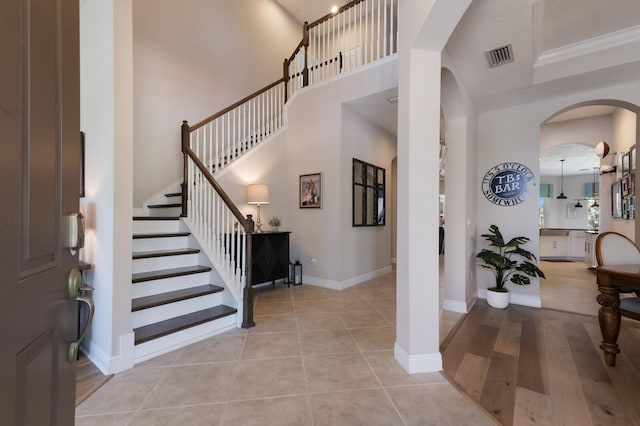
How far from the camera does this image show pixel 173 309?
8.89 ft

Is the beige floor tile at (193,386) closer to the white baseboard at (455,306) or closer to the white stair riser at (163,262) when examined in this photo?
the white stair riser at (163,262)

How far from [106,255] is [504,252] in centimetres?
457

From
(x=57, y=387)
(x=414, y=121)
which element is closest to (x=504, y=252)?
(x=414, y=121)

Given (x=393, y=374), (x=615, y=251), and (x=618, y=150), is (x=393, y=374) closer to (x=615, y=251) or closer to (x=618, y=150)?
(x=615, y=251)

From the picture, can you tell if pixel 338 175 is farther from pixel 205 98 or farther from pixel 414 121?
pixel 205 98

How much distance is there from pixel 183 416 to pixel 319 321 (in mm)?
1693

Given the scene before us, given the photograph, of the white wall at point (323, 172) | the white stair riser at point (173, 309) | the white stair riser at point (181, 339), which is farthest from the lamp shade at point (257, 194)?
the white stair riser at point (181, 339)

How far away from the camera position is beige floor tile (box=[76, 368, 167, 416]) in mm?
1726

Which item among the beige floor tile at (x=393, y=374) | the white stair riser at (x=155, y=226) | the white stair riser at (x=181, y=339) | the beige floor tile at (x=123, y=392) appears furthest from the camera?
the white stair riser at (x=155, y=226)

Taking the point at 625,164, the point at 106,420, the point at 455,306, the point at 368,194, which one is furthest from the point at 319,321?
the point at 625,164

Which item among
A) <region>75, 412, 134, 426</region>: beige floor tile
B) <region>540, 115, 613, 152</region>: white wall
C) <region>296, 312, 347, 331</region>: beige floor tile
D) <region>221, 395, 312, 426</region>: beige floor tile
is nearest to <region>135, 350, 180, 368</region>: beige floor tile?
<region>75, 412, 134, 426</region>: beige floor tile

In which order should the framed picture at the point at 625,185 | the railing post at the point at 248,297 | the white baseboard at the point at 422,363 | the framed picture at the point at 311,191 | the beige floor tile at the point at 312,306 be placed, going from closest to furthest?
1. the white baseboard at the point at 422,363
2. the railing post at the point at 248,297
3. the beige floor tile at the point at 312,306
4. the framed picture at the point at 625,185
5. the framed picture at the point at 311,191

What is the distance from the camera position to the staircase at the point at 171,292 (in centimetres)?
245

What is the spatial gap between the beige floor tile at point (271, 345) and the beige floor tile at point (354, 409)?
2.08 feet
